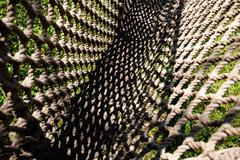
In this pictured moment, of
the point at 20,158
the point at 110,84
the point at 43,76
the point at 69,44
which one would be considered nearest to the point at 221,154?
the point at 20,158

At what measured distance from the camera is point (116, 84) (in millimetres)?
2605

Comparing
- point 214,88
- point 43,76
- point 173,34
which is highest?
point 43,76

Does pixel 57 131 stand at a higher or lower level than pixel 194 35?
lower

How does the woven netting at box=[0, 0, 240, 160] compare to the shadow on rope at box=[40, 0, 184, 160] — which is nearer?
the woven netting at box=[0, 0, 240, 160]

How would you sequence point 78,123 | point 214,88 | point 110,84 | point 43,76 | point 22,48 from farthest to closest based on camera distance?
point 214,88
point 110,84
point 78,123
point 43,76
point 22,48

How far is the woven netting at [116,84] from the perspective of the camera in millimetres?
1408

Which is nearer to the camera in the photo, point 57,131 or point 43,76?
point 43,76

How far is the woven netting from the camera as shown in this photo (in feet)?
4.62

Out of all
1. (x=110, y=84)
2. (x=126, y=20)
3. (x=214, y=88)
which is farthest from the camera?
(x=126, y=20)

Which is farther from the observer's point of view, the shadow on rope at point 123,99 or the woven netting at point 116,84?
the shadow on rope at point 123,99

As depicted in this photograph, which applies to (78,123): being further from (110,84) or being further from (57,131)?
(110,84)

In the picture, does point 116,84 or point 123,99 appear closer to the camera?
point 123,99

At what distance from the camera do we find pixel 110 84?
2584 millimetres

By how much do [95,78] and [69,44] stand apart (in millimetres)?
486
